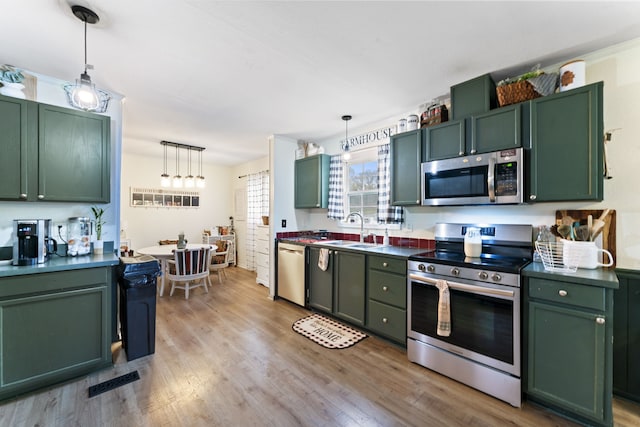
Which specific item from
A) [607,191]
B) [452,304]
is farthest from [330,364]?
[607,191]

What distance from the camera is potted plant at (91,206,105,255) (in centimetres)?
256

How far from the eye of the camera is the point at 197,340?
110 inches

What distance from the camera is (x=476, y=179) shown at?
2.37m

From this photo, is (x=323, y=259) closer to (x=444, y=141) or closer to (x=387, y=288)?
(x=387, y=288)

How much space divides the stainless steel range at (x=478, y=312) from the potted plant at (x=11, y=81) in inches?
139

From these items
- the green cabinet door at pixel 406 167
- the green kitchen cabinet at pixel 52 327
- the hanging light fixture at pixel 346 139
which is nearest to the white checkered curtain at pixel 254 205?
the hanging light fixture at pixel 346 139

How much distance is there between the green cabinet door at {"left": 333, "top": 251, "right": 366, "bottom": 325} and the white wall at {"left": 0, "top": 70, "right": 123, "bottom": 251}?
2.42 metres

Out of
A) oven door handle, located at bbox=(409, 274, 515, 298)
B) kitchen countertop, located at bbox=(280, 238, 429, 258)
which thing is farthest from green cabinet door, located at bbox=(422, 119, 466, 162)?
oven door handle, located at bbox=(409, 274, 515, 298)

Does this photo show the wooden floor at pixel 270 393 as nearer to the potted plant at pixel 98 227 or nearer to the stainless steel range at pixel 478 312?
the stainless steel range at pixel 478 312

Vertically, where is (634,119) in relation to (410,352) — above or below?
above

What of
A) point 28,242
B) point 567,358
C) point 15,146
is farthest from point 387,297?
point 15,146

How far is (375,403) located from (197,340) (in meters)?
1.89

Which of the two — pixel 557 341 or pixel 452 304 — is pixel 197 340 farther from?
pixel 557 341

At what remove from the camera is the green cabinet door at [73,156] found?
7.29 ft
